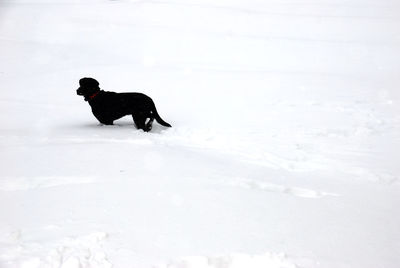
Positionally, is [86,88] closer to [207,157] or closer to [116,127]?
[116,127]

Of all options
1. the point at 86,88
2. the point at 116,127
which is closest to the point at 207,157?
the point at 116,127

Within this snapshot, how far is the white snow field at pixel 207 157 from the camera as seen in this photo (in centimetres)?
247

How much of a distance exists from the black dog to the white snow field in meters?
0.27

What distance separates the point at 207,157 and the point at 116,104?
5.93ft

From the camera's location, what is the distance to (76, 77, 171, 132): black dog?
17.6 feet

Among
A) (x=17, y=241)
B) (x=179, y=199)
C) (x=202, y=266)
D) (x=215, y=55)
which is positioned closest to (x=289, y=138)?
(x=179, y=199)

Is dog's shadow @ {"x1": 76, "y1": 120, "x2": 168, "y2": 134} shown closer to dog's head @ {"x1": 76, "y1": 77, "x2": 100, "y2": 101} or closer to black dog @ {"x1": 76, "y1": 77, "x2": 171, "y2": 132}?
black dog @ {"x1": 76, "y1": 77, "x2": 171, "y2": 132}

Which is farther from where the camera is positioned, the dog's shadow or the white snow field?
the dog's shadow

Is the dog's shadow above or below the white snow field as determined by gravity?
below

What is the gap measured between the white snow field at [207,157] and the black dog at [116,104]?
269 mm

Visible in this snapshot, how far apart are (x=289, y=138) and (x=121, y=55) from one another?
7124 mm

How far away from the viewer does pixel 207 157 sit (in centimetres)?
431

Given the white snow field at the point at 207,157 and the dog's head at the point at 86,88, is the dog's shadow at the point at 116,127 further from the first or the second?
the dog's head at the point at 86,88

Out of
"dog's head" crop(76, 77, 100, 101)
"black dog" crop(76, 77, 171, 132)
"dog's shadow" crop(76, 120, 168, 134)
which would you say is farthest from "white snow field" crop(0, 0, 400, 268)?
"dog's head" crop(76, 77, 100, 101)
